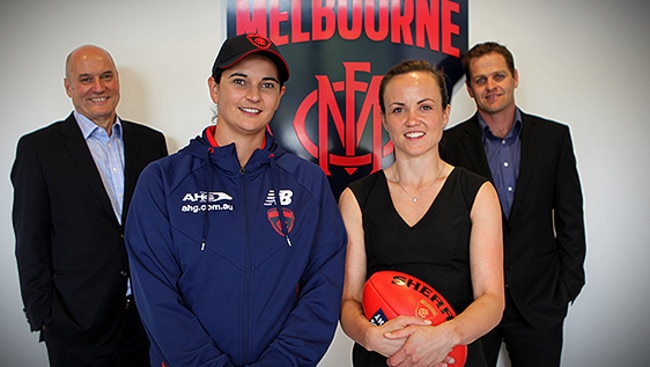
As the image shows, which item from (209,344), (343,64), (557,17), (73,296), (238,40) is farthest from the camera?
(557,17)

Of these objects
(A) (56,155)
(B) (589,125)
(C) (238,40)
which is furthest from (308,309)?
(B) (589,125)

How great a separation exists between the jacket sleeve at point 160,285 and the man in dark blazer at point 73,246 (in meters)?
0.67

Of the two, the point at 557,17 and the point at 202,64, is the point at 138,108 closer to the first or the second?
the point at 202,64

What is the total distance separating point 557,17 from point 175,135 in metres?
2.07

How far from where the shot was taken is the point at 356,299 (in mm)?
1522

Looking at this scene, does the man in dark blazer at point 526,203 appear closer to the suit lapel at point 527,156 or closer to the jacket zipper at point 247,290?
the suit lapel at point 527,156

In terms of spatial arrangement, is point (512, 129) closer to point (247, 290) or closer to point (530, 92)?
point (530, 92)

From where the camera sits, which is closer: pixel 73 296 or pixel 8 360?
pixel 73 296

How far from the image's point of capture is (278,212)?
138cm

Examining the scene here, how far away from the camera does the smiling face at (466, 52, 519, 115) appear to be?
210 cm

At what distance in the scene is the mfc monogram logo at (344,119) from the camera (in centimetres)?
240

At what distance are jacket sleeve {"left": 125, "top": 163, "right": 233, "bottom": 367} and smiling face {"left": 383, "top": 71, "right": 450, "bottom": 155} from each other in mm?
713

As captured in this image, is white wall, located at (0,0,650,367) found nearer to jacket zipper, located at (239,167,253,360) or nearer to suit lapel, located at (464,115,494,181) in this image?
suit lapel, located at (464,115,494,181)

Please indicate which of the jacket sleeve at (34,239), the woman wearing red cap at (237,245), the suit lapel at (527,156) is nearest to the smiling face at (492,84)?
the suit lapel at (527,156)
